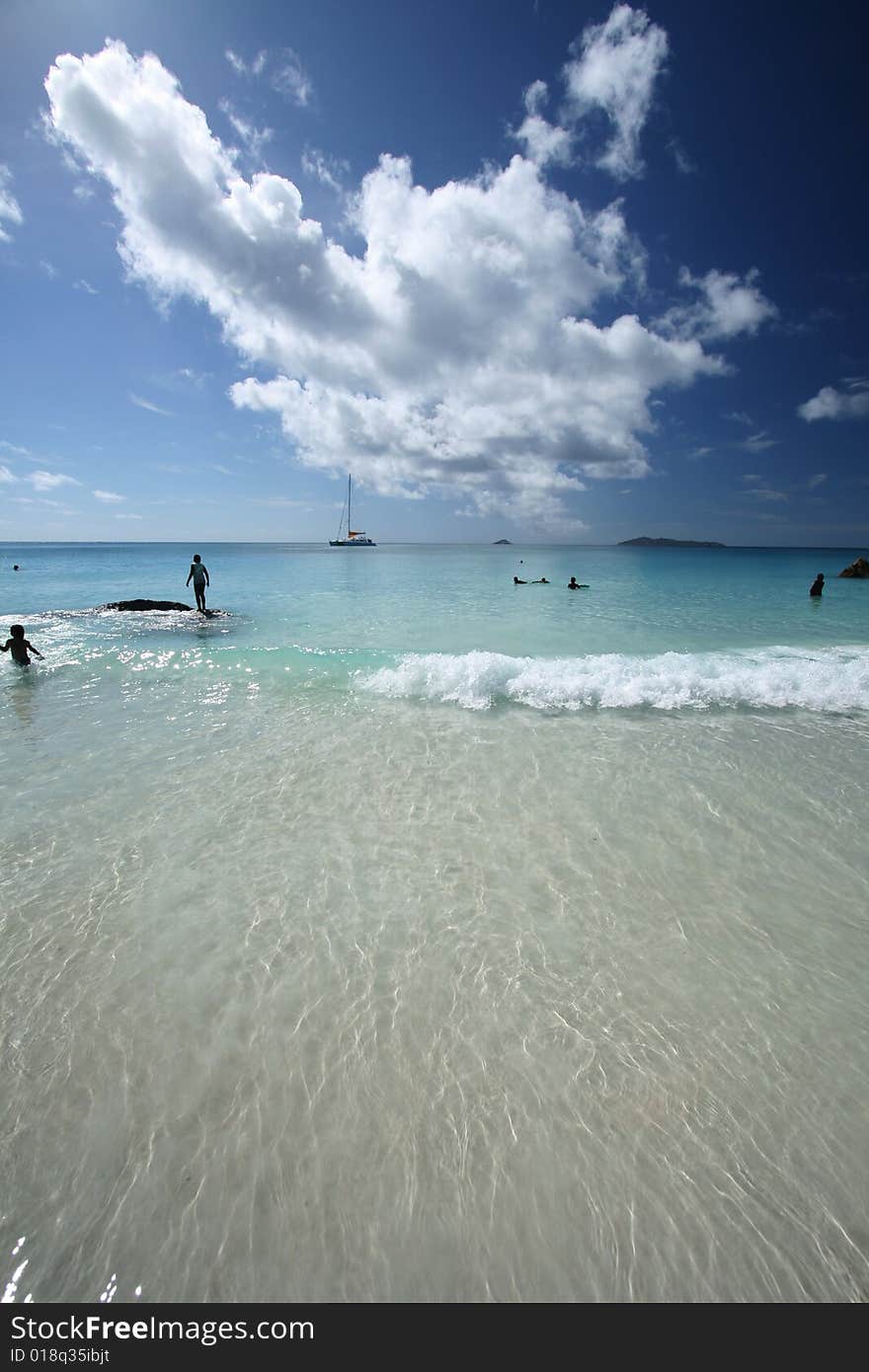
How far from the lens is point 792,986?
159 inches

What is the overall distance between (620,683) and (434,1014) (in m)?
9.13

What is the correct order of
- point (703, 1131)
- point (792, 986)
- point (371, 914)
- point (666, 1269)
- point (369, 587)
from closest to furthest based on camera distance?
point (666, 1269) < point (703, 1131) < point (792, 986) < point (371, 914) < point (369, 587)

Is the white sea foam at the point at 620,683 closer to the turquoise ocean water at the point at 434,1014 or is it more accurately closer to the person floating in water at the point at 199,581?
the turquoise ocean water at the point at 434,1014

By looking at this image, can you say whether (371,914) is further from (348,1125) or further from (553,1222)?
(553,1222)

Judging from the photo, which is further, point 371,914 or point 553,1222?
point 371,914

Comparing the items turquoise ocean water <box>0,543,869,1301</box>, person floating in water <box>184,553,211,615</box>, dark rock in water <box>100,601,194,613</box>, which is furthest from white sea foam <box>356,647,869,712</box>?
dark rock in water <box>100,601,194,613</box>

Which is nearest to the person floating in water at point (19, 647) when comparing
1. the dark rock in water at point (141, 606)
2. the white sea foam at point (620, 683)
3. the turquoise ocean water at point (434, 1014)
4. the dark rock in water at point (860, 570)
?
the turquoise ocean water at point (434, 1014)

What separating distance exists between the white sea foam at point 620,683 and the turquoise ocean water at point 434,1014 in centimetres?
194

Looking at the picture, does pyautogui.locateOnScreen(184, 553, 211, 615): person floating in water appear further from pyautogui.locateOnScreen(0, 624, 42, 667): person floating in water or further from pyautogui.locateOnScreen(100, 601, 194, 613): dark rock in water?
pyautogui.locateOnScreen(0, 624, 42, 667): person floating in water

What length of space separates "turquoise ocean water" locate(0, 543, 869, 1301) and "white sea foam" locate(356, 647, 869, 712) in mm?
1940

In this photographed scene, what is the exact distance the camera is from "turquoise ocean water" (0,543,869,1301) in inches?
103

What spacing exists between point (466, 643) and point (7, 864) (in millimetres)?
13882

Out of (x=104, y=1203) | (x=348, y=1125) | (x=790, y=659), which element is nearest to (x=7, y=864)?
(x=104, y=1203)

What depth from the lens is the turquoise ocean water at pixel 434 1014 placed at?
2604 millimetres
